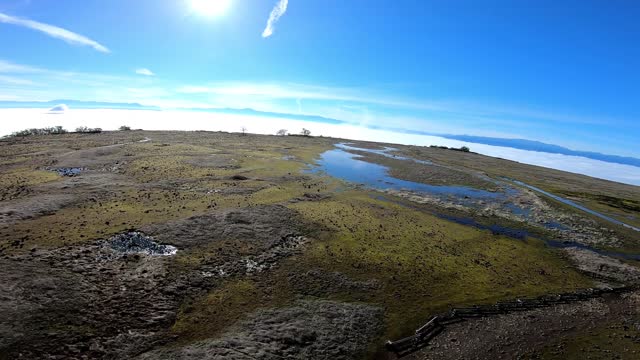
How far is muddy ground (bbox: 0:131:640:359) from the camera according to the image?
25781mm

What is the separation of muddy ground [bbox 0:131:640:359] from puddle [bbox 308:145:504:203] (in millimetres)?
14266

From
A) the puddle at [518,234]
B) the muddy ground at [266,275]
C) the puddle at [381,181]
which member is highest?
the puddle at [381,181]

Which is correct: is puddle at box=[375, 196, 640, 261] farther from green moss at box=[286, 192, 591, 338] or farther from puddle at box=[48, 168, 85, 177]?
puddle at box=[48, 168, 85, 177]

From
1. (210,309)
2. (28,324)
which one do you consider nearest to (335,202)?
(210,309)

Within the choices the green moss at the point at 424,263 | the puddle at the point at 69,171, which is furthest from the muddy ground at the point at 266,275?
the puddle at the point at 69,171

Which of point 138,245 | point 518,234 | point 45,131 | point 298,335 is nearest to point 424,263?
point 298,335

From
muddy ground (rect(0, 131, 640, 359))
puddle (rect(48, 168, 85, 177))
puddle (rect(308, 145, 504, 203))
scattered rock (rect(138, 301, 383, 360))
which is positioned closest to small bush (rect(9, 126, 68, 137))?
puddle (rect(48, 168, 85, 177))

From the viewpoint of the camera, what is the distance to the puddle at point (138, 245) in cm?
3653

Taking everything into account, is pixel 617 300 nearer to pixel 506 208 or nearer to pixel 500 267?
pixel 500 267

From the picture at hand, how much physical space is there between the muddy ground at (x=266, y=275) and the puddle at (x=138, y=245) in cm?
20

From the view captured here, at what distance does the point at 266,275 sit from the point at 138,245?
1553 centimetres

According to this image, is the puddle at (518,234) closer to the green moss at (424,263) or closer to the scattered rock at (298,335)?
the green moss at (424,263)

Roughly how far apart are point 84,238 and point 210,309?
19443 mm

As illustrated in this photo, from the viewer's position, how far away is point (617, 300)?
121 feet
